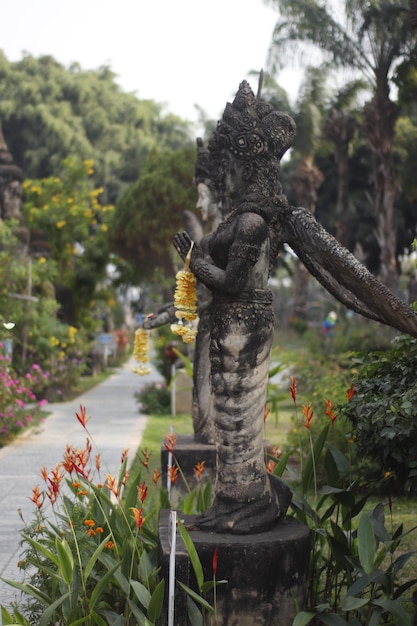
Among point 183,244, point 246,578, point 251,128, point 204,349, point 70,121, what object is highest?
point 70,121

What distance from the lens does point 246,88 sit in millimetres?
4688

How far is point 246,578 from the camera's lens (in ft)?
13.8

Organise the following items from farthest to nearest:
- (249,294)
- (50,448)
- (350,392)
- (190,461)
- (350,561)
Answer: (50,448)
(190,461)
(350,392)
(249,294)
(350,561)

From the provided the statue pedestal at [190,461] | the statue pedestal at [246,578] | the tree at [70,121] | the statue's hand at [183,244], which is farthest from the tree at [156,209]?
the statue pedestal at [246,578]

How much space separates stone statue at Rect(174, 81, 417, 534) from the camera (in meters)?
4.46

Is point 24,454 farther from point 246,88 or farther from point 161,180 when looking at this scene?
point 161,180

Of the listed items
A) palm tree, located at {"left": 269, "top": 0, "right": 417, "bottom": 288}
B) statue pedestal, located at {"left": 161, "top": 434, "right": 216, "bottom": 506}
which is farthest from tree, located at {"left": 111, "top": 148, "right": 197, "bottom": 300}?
statue pedestal, located at {"left": 161, "top": 434, "right": 216, "bottom": 506}

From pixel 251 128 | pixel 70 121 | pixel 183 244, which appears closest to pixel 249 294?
pixel 183 244

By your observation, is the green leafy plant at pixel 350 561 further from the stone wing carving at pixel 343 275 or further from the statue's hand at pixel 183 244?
the statue's hand at pixel 183 244

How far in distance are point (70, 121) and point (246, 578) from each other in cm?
3449

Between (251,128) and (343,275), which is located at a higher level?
(251,128)

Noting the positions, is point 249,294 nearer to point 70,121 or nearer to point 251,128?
point 251,128

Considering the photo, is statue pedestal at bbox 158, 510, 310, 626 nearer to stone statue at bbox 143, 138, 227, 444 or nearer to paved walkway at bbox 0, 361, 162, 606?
paved walkway at bbox 0, 361, 162, 606

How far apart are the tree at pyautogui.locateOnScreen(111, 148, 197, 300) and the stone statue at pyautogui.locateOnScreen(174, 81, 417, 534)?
17267mm
